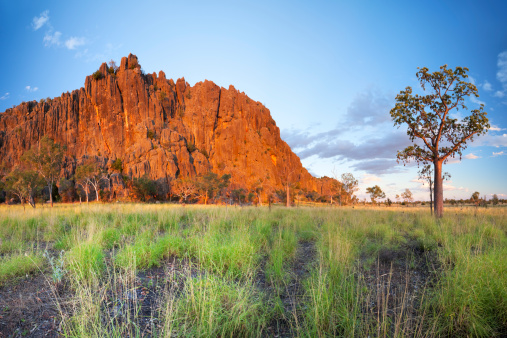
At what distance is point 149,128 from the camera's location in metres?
→ 87.2

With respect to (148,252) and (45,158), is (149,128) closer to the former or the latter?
(45,158)

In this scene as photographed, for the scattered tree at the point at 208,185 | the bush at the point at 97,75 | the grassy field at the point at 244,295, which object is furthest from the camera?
the bush at the point at 97,75

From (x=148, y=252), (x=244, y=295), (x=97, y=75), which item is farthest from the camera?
(x=97, y=75)

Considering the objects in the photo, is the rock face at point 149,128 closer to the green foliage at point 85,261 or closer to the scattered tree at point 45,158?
the scattered tree at point 45,158

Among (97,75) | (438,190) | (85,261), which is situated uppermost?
(97,75)

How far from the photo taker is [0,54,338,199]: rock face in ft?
263

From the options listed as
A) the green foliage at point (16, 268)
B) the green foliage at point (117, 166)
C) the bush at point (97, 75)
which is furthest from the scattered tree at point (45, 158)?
the bush at point (97, 75)

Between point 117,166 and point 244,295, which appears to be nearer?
point 244,295

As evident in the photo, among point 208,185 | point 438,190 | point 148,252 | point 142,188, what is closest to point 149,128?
point 142,188

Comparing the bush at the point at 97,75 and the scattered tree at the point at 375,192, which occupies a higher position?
the bush at the point at 97,75

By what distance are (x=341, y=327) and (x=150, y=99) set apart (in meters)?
104

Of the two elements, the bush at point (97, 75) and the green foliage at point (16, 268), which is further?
the bush at point (97, 75)

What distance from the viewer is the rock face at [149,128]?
8008cm

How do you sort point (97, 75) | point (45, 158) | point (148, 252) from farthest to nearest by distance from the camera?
point (97, 75)
point (45, 158)
point (148, 252)
